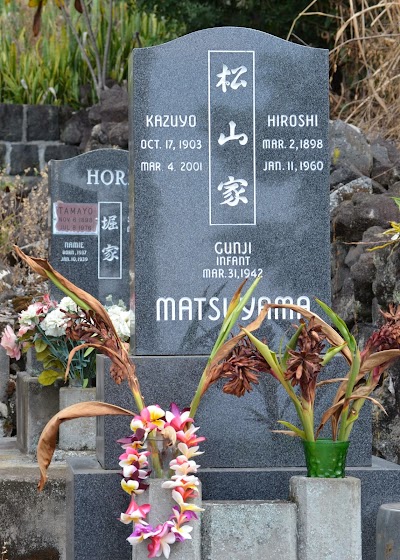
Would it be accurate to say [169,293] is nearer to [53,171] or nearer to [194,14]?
[53,171]

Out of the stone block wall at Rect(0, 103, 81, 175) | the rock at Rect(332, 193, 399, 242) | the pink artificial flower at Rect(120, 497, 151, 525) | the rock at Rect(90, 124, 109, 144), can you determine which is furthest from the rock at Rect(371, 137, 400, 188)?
the stone block wall at Rect(0, 103, 81, 175)

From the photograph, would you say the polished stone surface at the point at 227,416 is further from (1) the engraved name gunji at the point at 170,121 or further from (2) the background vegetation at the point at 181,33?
(2) the background vegetation at the point at 181,33

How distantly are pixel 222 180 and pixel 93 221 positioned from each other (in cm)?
355

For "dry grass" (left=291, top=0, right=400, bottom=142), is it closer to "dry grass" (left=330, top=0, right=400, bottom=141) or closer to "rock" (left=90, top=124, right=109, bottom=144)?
"dry grass" (left=330, top=0, right=400, bottom=141)

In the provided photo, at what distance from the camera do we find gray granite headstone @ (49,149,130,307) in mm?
7602

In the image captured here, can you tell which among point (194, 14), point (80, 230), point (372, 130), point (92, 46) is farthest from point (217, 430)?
point (92, 46)

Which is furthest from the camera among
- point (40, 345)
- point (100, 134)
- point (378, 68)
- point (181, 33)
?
point (181, 33)

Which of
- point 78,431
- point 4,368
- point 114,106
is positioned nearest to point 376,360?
point 78,431

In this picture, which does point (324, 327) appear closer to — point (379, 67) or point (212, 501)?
point (212, 501)

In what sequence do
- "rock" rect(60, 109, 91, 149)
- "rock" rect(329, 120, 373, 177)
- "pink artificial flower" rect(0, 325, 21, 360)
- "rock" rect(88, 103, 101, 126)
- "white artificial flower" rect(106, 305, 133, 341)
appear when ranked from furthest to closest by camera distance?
"rock" rect(60, 109, 91, 149) < "rock" rect(88, 103, 101, 126) < "rock" rect(329, 120, 373, 177) < "pink artificial flower" rect(0, 325, 21, 360) < "white artificial flower" rect(106, 305, 133, 341)

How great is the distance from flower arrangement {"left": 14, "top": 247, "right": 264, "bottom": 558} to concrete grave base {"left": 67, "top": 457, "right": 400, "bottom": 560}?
171 mm

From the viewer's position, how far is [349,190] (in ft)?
25.9

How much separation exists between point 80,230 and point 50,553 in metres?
3.11

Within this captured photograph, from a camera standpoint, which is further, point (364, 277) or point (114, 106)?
point (114, 106)
